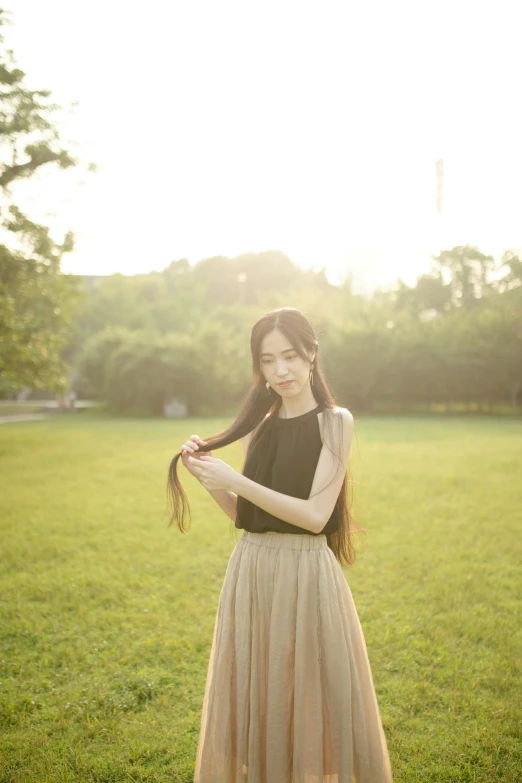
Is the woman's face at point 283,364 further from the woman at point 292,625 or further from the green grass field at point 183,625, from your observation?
the green grass field at point 183,625

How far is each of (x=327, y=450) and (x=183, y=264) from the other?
4914 centimetres

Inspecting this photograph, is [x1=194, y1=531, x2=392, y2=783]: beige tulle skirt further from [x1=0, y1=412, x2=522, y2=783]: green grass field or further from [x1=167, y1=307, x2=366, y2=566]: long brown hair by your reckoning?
[x1=0, y1=412, x2=522, y2=783]: green grass field

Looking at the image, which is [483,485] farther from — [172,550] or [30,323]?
[30,323]

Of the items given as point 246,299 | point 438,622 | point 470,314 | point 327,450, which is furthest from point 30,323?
point 246,299

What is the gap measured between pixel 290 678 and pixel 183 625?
7.96 feet

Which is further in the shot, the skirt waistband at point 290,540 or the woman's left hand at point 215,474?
the skirt waistband at point 290,540

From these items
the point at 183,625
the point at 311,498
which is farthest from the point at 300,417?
the point at 183,625

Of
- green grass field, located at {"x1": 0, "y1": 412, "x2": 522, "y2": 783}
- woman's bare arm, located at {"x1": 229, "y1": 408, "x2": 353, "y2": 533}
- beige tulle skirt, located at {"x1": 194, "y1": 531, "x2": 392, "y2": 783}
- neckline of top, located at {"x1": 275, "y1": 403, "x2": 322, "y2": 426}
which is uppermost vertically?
neckline of top, located at {"x1": 275, "y1": 403, "x2": 322, "y2": 426}

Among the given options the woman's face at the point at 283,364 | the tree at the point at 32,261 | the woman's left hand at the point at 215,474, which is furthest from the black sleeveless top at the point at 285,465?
the tree at the point at 32,261

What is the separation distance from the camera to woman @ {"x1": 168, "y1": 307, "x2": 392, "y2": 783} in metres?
1.98

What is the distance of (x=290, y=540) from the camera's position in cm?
205

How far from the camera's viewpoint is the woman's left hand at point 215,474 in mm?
1835

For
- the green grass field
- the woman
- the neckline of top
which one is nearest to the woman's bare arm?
the woman

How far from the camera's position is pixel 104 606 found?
15.3ft
